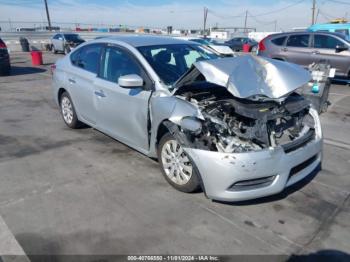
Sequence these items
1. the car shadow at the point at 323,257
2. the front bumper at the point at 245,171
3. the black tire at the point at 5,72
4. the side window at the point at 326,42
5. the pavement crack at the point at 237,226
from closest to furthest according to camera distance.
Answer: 1. the car shadow at the point at 323,257
2. the pavement crack at the point at 237,226
3. the front bumper at the point at 245,171
4. the side window at the point at 326,42
5. the black tire at the point at 5,72

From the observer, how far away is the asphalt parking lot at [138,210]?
107 inches

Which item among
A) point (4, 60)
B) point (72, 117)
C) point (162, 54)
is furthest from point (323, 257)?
point (4, 60)

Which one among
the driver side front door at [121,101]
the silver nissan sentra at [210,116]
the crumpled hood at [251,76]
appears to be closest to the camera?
the silver nissan sentra at [210,116]

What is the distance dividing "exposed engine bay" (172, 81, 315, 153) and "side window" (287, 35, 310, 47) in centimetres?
817

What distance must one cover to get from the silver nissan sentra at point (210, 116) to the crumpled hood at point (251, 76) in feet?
0.03

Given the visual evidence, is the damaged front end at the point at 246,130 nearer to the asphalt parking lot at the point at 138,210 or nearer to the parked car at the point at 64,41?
the asphalt parking lot at the point at 138,210

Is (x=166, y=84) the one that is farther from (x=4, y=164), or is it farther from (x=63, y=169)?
(x=4, y=164)

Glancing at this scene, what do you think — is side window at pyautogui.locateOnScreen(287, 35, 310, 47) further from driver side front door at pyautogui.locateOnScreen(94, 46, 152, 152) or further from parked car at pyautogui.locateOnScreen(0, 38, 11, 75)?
parked car at pyautogui.locateOnScreen(0, 38, 11, 75)

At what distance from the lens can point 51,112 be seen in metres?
7.00

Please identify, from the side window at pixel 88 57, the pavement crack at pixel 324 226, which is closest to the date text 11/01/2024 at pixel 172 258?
the pavement crack at pixel 324 226

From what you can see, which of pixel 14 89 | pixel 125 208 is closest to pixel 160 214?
pixel 125 208

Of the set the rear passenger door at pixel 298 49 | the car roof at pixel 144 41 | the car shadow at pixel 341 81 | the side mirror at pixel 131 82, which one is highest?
the car roof at pixel 144 41

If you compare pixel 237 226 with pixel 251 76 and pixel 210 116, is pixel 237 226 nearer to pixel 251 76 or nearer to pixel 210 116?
pixel 210 116

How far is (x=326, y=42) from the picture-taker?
10453 mm
